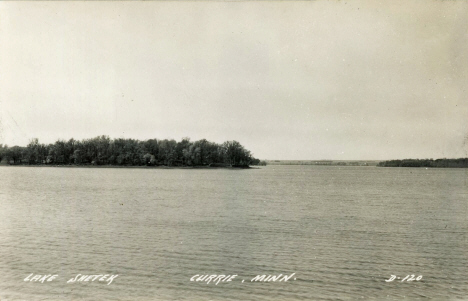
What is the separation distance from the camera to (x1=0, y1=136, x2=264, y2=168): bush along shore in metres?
116

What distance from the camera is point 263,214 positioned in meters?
25.1

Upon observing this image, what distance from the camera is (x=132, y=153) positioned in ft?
405

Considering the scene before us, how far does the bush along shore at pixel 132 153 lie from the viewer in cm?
11625

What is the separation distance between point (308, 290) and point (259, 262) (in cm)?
302

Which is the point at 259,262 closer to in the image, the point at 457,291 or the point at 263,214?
the point at 457,291
